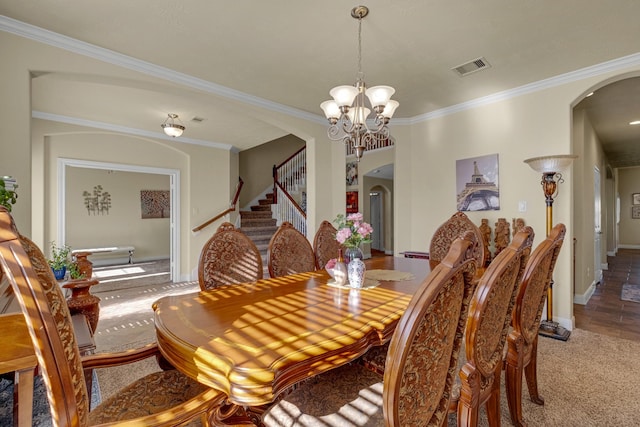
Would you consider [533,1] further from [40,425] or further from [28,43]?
[40,425]

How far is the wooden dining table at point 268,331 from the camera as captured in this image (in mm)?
944

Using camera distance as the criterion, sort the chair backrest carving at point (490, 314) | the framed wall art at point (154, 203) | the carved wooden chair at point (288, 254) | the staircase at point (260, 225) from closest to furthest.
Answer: the chair backrest carving at point (490, 314)
the carved wooden chair at point (288, 254)
the staircase at point (260, 225)
the framed wall art at point (154, 203)

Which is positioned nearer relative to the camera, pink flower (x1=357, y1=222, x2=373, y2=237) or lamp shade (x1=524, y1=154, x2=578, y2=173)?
pink flower (x1=357, y1=222, x2=373, y2=237)

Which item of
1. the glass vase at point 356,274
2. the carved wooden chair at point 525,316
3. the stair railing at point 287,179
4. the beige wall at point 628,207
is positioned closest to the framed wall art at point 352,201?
the stair railing at point 287,179

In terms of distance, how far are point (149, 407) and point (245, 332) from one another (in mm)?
447

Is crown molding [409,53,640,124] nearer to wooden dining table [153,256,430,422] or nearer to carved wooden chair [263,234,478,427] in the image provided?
wooden dining table [153,256,430,422]

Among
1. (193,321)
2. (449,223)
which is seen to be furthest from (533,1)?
(193,321)

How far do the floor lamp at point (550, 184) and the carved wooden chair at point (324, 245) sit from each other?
208 cm

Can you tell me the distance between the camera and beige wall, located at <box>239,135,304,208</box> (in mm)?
7625

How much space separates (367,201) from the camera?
8.51 meters

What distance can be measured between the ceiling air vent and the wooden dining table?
2.23 metres

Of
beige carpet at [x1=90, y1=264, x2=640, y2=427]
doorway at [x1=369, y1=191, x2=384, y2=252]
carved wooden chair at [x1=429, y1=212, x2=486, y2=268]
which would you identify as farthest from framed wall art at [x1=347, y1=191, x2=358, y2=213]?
beige carpet at [x1=90, y1=264, x2=640, y2=427]

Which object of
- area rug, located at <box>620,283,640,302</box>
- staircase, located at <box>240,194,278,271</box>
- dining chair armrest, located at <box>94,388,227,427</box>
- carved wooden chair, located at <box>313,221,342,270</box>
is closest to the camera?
dining chair armrest, located at <box>94,388,227,427</box>

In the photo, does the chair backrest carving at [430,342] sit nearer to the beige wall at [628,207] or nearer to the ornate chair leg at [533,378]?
the ornate chair leg at [533,378]
